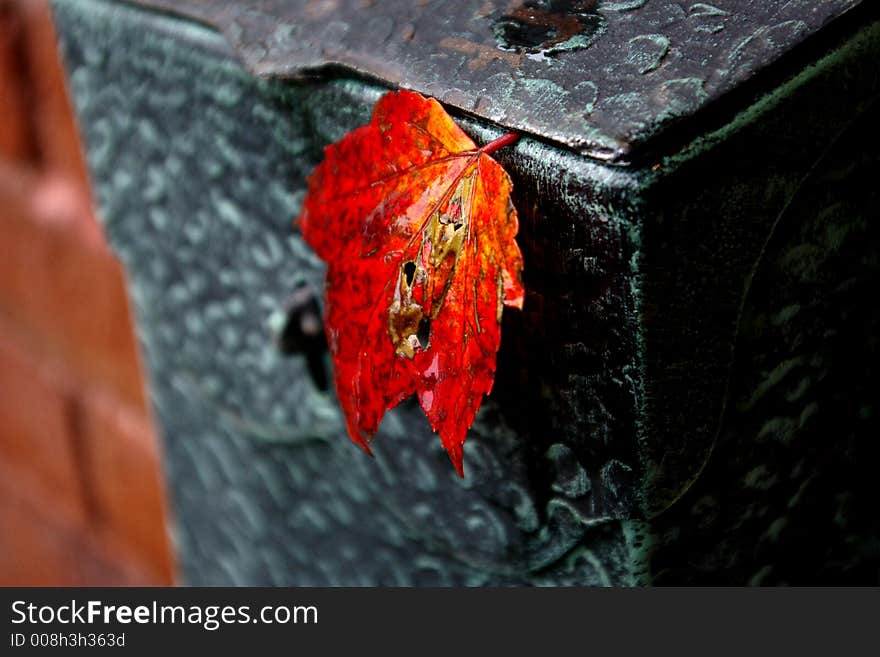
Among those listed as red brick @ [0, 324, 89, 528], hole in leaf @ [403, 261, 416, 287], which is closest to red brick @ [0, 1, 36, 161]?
red brick @ [0, 324, 89, 528]

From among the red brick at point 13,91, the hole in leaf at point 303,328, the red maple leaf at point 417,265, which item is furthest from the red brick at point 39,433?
the red maple leaf at point 417,265

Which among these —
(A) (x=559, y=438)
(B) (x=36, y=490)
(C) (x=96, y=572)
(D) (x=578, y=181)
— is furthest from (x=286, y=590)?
(B) (x=36, y=490)

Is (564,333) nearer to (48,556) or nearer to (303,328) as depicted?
(303,328)

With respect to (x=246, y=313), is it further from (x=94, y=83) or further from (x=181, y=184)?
(x=94, y=83)

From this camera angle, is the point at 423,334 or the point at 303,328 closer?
→ the point at 423,334

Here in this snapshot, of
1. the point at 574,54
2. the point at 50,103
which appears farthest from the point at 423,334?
the point at 50,103

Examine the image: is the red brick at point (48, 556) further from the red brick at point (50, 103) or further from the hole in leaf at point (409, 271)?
the hole in leaf at point (409, 271)

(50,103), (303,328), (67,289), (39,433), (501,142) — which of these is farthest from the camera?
(39,433)
